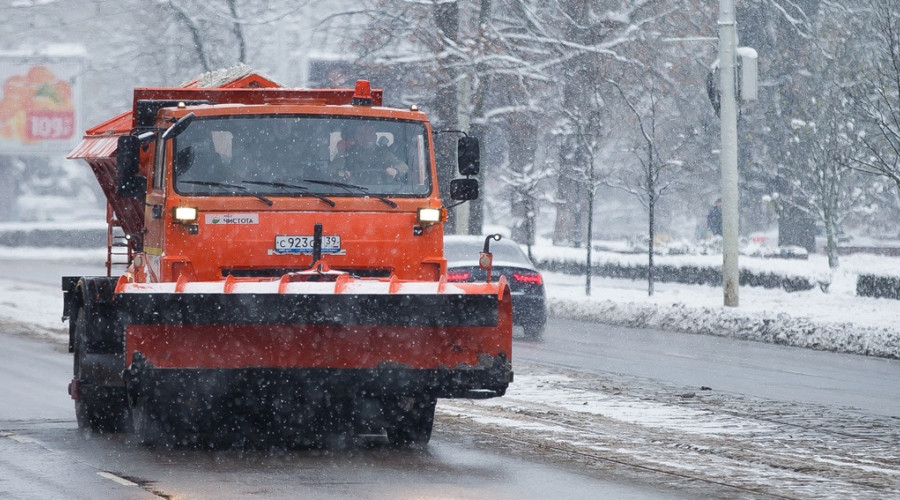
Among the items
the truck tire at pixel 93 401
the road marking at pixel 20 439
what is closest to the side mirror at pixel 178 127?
the truck tire at pixel 93 401

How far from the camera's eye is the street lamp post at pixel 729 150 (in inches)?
938

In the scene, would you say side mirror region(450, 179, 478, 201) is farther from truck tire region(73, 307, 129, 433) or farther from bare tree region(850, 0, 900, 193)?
bare tree region(850, 0, 900, 193)

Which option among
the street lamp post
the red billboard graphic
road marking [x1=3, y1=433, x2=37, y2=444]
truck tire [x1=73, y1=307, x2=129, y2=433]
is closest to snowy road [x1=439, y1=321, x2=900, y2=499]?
truck tire [x1=73, y1=307, x2=129, y2=433]

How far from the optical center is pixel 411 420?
10258 mm

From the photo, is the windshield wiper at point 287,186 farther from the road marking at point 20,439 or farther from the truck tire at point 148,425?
the road marking at point 20,439

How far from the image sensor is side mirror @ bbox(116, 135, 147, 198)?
10.7m

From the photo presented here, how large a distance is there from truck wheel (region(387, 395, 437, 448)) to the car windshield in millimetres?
10141

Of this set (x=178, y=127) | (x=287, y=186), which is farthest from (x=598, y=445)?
(x=178, y=127)

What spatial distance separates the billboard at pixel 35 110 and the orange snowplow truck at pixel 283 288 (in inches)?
1602

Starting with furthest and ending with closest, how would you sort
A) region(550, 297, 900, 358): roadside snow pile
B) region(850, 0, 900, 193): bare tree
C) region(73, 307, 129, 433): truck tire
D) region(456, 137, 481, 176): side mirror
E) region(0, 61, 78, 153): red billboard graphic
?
region(0, 61, 78, 153): red billboard graphic
region(850, 0, 900, 193): bare tree
region(550, 297, 900, 358): roadside snow pile
region(456, 137, 481, 176): side mirror
region(73, 307, 129, 433): truck tire

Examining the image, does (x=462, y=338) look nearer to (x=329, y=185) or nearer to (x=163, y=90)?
(x=329, y=185)

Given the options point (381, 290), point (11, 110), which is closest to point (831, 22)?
point (11, 110)

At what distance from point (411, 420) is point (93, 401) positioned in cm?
262

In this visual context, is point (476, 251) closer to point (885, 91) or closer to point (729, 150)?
point (729, 150)
